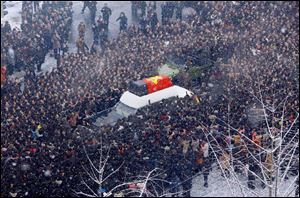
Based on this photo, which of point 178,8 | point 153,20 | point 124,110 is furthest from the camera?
point 178,8

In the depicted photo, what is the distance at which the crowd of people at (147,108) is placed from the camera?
17.6m

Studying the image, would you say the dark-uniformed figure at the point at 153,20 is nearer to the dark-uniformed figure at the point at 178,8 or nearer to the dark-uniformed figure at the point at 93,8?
the dark-uniformed figure at the point at 178,8

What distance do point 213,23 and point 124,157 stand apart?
1418 centimetres

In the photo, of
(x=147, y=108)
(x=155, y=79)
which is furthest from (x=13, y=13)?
(x=147, y=108)

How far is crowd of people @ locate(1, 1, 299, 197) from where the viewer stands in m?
17.6

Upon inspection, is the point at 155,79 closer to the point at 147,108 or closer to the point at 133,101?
the point at 133,101

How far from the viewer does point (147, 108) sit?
834 inches

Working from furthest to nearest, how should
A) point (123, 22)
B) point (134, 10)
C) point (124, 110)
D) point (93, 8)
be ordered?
point (134, 10) < point (93, 8) < point (123, 22) < point (124, 110)

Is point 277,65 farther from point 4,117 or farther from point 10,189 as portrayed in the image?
point 10,189

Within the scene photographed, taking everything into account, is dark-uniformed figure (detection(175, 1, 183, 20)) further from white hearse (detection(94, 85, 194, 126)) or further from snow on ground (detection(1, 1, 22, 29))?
white hearse (detection(94, 85, 194, 126))

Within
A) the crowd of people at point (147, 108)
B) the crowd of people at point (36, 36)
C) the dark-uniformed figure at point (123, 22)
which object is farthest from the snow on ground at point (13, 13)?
the dark-uniformed figure at point (123, 22)

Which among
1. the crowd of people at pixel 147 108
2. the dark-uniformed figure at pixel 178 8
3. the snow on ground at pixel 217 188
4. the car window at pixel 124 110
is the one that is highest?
the dark-uniformed figure at pixel 178 8

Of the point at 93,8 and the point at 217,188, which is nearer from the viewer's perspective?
the point at 217,188

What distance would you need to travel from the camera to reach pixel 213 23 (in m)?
29.9
